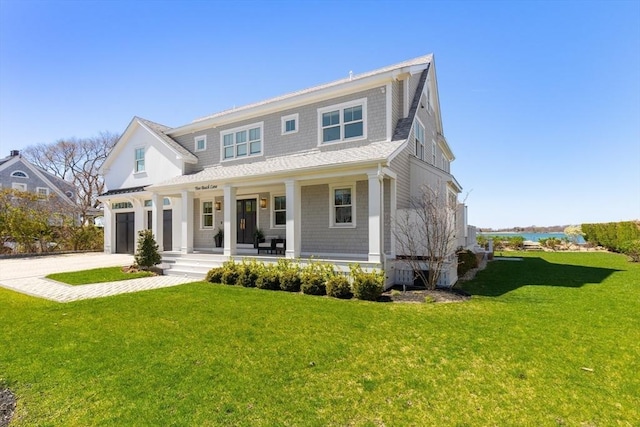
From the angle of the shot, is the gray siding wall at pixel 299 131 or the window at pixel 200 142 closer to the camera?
the gray siding wall at pixel 299 131

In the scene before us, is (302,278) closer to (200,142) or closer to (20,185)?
(200,142)

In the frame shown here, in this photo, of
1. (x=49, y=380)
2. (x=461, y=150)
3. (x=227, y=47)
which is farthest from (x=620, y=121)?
(x=49, y=380)

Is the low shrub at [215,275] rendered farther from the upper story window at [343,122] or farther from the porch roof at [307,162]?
the upper story window at [343,122]

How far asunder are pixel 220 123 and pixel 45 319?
38.3 feet

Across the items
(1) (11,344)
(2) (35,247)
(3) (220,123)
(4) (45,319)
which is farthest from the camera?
(2) (35,247)

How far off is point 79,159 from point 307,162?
36514 millimetres

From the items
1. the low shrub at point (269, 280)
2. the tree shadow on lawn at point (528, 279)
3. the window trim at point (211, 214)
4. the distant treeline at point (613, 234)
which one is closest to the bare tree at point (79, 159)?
the window trim at point (211, 214)

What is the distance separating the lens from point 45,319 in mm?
7012

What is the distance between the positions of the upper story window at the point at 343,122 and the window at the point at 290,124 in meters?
1.25

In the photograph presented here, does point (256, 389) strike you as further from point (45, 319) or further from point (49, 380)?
point (45, 319)

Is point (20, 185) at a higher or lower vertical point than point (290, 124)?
lower

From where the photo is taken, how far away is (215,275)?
38.3 ft

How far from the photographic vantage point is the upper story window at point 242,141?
15336mm

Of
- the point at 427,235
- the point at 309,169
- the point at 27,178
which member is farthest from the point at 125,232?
the point at 27,178
